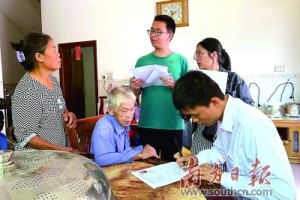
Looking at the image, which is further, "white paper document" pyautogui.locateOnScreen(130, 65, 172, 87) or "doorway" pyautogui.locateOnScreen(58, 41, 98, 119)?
"doorway" pyautogui.locateOnScreen(58, 41, 98, 119)

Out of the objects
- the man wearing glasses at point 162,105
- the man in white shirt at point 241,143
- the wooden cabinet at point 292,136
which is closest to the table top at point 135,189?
the man in white shirt at point 241,143

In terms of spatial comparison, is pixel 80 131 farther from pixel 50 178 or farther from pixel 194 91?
pixel 50 178

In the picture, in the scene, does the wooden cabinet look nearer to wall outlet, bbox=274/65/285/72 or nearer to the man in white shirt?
wall outlet, bbox=274/65/285/72

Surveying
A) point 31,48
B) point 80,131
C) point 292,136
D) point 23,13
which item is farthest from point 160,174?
point 23,13

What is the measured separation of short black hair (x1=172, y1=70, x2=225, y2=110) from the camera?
3.18 ft

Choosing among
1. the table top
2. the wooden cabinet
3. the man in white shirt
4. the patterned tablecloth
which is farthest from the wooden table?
the wooden cabinet

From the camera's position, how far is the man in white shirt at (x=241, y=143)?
2.88ft

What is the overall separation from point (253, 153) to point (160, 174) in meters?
0.39

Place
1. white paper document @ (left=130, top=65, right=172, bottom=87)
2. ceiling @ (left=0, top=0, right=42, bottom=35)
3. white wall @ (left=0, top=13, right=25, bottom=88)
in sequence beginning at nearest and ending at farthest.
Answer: white paper document @ (left=130, top=65, right=172, bottom=87) → ceiling @ (left=0, top=0, right=42, bottom=35) → white wall @ (left=0, top=13, right=25, bottom=88)

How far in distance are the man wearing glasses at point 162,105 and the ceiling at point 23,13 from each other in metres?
4.44

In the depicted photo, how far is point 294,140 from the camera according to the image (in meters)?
3.16

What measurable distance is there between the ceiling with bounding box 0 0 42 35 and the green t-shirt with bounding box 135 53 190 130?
450cm

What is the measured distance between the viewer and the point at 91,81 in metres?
5.90

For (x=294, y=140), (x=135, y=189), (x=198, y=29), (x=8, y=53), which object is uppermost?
(x=198, y=29)
